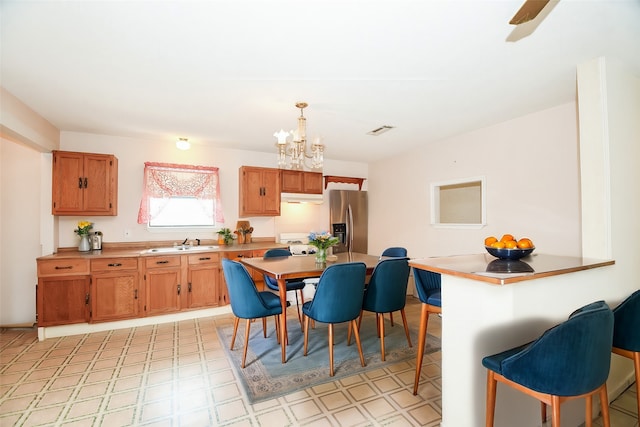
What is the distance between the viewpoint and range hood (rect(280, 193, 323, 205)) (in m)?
4.76

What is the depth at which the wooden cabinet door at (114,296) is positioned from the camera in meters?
3.27

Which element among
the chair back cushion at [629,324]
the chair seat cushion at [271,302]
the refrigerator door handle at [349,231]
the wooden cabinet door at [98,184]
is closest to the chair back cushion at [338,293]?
the chair seat cushion at [271,302]

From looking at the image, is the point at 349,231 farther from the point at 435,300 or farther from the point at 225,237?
the point at 435,300

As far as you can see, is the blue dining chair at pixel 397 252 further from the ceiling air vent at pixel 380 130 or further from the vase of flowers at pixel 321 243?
the ceiling air vent at pixel 380 130

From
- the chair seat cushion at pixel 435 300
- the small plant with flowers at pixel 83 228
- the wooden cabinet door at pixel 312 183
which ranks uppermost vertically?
the wooden cabinet door at pixel 312 183

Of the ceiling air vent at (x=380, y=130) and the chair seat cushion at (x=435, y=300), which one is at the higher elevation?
the ceiling air vent at (x=380, y=130)

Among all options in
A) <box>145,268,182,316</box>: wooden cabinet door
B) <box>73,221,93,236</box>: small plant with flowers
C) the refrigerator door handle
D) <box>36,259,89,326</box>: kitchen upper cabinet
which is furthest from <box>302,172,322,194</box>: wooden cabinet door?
<box>36,259,89,326</box>: kitchen upper cabinet

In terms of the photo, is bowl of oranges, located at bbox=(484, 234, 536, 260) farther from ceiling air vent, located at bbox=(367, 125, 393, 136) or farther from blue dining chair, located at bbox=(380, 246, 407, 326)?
ceiling air vent, located at bbox=(367, 125, 393, 136)

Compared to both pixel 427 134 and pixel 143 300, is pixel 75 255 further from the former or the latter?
pixel 427 134

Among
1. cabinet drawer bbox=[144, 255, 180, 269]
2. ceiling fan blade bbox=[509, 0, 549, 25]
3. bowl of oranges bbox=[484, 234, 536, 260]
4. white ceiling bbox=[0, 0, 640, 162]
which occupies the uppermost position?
white ceiling bbox=[0, 0, 640, 162]

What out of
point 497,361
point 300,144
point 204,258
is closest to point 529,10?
point 497,361

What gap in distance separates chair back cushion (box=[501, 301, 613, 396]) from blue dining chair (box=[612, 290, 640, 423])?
603mm

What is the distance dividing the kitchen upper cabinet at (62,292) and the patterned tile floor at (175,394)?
0.34 metres

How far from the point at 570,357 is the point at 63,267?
4.38 metres
